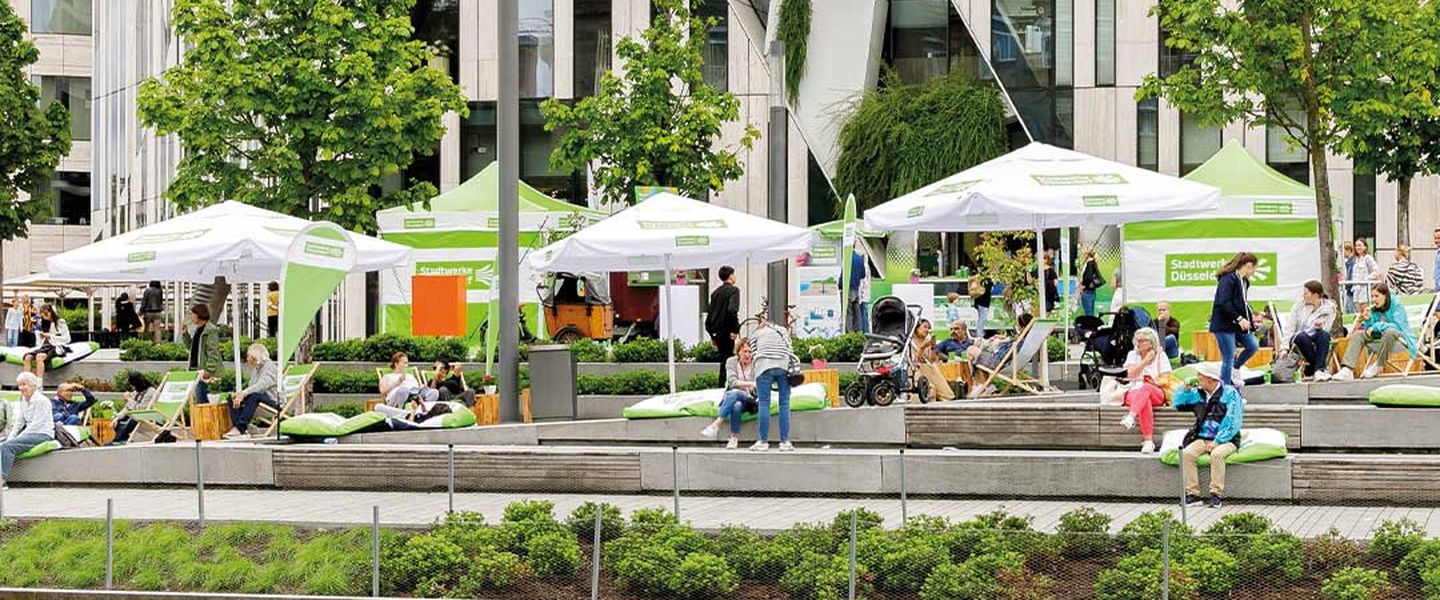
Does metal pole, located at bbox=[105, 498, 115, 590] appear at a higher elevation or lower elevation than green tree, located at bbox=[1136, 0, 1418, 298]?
lower

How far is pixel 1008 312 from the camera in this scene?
3238cm

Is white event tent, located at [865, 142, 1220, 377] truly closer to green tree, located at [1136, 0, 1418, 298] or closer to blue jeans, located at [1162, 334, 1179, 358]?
blue jeans, located at [1162, 334, 1179, 358]

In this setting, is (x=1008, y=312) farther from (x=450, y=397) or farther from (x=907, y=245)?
(x=907, y=245)

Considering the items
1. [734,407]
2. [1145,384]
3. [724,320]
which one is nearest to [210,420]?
[734,407]

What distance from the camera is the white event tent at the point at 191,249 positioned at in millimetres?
25078

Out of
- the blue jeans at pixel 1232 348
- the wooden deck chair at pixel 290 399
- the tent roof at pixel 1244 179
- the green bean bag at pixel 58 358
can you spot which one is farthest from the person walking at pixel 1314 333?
the green bean bag at pixel 58 358

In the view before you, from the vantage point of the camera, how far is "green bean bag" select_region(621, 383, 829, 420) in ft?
68.9

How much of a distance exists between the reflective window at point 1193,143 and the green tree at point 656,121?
11289 mm

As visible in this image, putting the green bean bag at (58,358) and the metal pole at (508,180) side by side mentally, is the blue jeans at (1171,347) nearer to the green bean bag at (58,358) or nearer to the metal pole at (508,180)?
the metal pole at (508,180)

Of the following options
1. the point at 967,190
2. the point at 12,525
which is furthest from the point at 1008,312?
the point at 12,525

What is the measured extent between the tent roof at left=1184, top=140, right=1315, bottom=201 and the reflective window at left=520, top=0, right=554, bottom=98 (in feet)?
70.5

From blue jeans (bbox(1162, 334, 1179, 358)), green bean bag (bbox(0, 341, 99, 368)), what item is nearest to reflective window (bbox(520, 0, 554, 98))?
green bean bag (bbox(0, 341, 99, 368))

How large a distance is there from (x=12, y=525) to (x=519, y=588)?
4.65 metres

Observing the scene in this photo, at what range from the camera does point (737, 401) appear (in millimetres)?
20219
